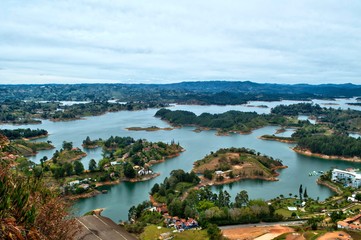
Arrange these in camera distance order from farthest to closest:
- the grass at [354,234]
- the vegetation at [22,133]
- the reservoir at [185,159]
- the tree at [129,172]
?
the vegetation at [22,133] < the tree at [129,172] < the reservoir at [185,159] < the grass at [354,234]

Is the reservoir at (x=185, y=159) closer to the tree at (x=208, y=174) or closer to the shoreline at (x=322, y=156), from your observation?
the shoreline at (x=322, y=156)

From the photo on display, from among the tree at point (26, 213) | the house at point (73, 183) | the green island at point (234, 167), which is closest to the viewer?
the tree at point (26, 213)

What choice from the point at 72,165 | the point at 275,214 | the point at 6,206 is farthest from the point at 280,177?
the point at 6,206

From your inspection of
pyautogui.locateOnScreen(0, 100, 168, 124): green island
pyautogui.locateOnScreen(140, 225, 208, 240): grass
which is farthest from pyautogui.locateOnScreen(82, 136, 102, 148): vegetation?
pyautogui.locateOnScreen(140, 225, 208, 240): grass

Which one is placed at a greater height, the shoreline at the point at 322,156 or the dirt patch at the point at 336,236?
the dirt patch at the point at 336,236

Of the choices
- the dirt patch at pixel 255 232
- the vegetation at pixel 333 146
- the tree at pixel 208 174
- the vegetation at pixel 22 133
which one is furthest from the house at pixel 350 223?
the vegetation at pixel 22 133
